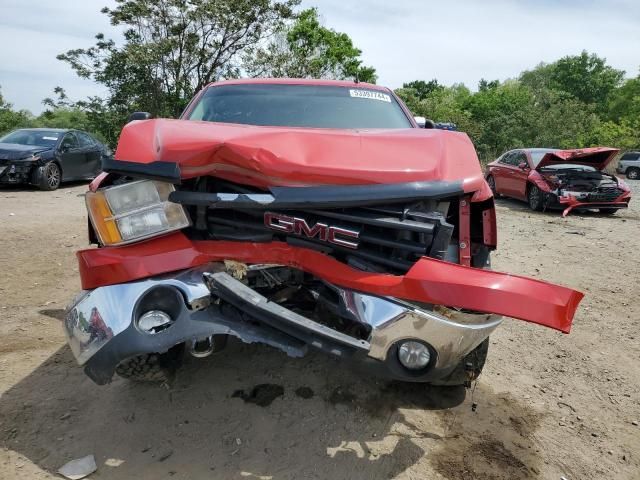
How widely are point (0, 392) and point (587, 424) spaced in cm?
317

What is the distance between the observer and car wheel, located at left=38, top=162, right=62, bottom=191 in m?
10.3

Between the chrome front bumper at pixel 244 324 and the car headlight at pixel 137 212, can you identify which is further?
the car headlight at pixel 137 212

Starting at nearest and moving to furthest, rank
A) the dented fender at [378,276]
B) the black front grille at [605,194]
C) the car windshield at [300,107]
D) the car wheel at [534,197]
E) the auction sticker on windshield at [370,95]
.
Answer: the dented fender at [378,276], the car windshield at [300,107], the auction sticker on windshield at [370,95], the black front grille at [605,194], the car wheel at [534,197]

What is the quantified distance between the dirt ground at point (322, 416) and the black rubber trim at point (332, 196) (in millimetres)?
667

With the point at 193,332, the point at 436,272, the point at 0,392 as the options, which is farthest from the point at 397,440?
the point at 0,392

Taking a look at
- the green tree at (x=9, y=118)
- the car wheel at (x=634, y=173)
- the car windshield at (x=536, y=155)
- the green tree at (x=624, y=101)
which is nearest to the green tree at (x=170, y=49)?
the car windshield at (x=536, y=155)

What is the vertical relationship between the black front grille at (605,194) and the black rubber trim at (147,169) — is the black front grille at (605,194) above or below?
below

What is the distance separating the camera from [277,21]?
58.4 feet

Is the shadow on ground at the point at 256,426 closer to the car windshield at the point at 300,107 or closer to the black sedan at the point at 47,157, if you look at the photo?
the car windshield at the point at 300,107

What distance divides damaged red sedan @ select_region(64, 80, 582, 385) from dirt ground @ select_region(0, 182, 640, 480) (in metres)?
0.34

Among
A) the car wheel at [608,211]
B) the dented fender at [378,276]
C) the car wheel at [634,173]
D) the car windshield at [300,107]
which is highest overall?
the car windshield at [300,107]

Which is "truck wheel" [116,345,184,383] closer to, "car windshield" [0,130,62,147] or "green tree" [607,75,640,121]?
"car windshield" [0,130,62,147]

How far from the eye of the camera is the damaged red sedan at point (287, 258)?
202 cm

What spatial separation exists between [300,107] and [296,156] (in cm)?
148
